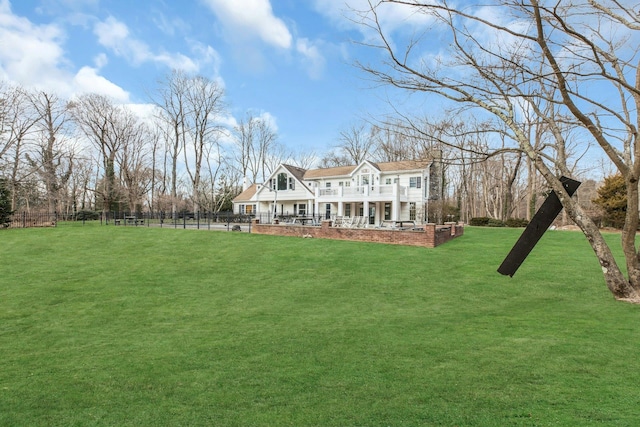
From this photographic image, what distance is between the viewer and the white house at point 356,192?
25.7 m

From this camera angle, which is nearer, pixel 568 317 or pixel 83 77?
pixel 568 317

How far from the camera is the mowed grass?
2969 millimetres

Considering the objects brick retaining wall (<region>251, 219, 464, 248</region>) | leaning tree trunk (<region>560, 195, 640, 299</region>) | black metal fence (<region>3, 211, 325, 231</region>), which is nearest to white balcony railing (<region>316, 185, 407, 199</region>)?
black metal fence (<region>3, 211, 325, 231</region>)

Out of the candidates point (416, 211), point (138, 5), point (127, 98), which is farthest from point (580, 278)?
point (127, 98)

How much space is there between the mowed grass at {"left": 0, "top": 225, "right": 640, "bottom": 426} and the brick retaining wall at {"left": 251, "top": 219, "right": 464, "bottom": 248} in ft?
10.3

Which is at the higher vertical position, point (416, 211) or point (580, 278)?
point (416, 211)

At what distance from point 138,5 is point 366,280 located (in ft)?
38.3

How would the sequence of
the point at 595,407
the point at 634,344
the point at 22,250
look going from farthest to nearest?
the point at 22,250, the point at 634,344, the point at 595,407

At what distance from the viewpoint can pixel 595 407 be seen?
2777 millimetres

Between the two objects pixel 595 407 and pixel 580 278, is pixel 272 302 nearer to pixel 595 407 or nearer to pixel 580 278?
pixel 595 407

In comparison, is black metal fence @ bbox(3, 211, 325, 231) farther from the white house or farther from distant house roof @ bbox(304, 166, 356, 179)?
distant house roof @ bbox(304, 166, 356, 179)

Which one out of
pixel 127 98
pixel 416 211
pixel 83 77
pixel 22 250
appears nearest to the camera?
pixel 22 250

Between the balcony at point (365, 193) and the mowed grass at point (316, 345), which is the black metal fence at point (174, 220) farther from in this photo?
the mowed grass at point (316, 345)

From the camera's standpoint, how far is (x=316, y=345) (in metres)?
4.76
